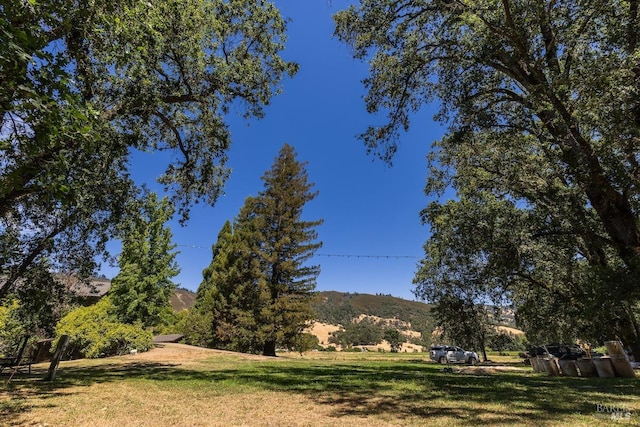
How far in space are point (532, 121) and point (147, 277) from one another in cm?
2429

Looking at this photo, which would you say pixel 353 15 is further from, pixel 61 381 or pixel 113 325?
pixel 113 325

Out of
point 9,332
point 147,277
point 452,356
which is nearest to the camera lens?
point 9,332

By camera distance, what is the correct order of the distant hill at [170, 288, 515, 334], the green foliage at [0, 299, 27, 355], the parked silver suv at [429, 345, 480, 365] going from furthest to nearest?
the distant hill at [170, 288, 515, 334]
the parked silver suv at [429, 345, 480, 365]
the green foliage at [0, 299, 27, 355]

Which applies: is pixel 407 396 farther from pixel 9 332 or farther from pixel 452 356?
pixel 452 356

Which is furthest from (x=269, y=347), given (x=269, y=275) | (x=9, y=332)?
(x=9, y=332)

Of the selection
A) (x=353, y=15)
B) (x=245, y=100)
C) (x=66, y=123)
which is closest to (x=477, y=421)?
(x=66, y=123)

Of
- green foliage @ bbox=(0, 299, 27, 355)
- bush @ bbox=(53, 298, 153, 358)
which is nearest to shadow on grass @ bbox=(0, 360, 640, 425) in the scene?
bush @ bbox=(53, 298, 153, 358)

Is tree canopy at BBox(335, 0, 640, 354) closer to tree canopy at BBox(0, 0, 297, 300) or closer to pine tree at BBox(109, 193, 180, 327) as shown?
tree canopy at BBox(0, 0, 297, 300)

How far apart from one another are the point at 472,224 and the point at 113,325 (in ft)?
64.2

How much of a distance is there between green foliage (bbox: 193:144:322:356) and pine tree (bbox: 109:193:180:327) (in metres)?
4.59

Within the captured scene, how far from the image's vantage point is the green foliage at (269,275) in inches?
976

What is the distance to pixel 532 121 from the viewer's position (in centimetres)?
1080

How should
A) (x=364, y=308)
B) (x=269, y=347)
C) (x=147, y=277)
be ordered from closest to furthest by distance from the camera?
(x=147, y=277)
(x=269, y=347)
(x=364, y=308)

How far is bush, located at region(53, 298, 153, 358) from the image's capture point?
17375 millimetres
